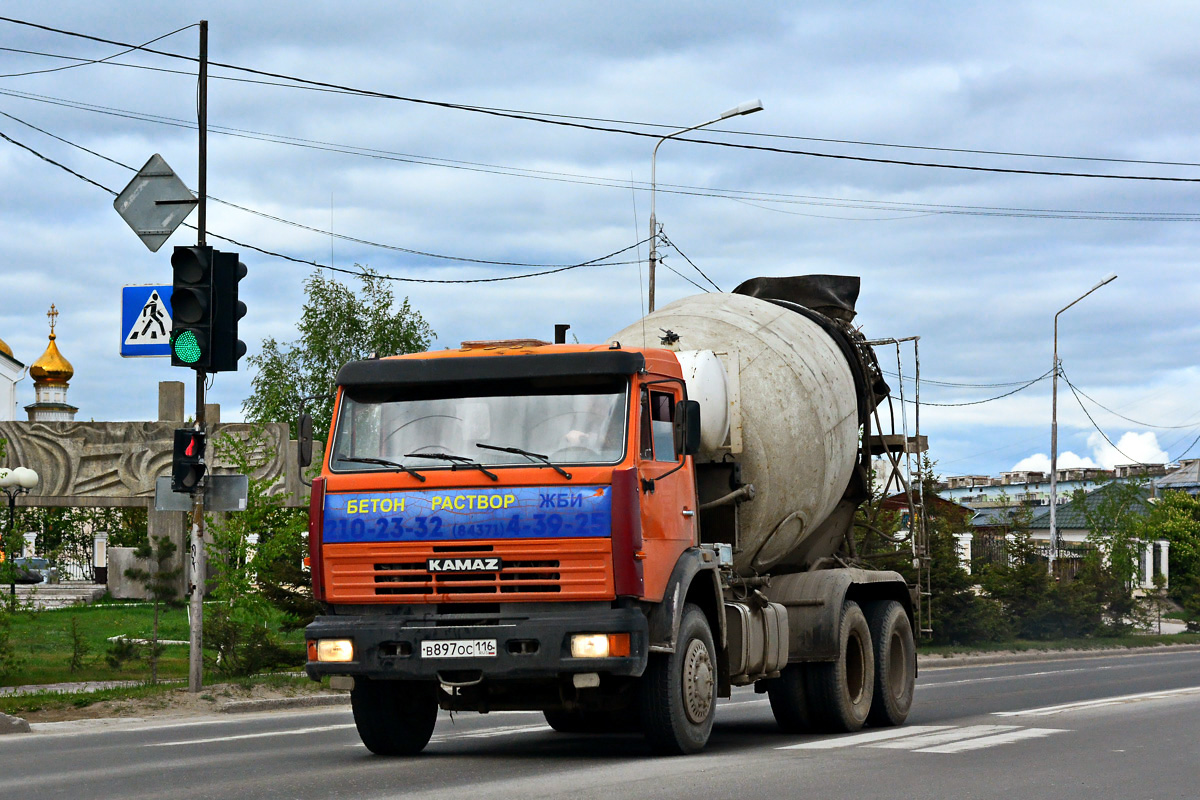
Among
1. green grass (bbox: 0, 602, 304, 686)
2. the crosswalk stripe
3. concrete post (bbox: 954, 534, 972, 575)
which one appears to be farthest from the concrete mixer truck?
concrete post (bbox: 954, 534, 972, 575)

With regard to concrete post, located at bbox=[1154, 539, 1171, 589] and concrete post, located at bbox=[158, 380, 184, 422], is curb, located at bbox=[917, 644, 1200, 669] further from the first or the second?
concrete post, located at bbox=[158, 380, 184, 422]

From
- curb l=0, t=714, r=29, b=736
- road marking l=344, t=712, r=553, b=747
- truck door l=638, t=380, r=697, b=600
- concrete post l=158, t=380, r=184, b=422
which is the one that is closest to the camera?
truck door l=638, t=380, r=697, b=600

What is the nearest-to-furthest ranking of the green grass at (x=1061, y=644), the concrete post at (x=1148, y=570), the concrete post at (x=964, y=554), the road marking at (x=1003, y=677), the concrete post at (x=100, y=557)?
the road marking at (x=1003, y=677), the green grass at (x=1061, y=644), the concrete post at (x=964, y=554), the concrete post at (x=100, y=557), the concrete post at (x=1148, y=570)

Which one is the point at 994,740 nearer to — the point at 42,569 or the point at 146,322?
the point at 146,322

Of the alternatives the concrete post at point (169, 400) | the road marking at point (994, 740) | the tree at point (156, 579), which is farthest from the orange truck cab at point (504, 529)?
the concrete post at point (169, 400)

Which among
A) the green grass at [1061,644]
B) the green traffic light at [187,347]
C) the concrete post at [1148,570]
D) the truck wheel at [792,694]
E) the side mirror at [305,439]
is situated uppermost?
the green traffic light at [187,347]

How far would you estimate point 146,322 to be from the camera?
653 inches

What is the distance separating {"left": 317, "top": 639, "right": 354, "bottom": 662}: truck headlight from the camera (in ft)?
33.5

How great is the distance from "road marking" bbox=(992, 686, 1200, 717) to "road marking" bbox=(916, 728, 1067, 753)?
200 cm

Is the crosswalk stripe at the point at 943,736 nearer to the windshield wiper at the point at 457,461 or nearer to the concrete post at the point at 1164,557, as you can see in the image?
the windshield wiper at the point at 457,461

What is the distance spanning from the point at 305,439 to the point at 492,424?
1474 millimetres

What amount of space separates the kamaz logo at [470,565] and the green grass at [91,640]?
34.9 ft

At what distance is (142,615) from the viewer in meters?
38.5

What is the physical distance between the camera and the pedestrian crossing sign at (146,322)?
1652 centimetres
